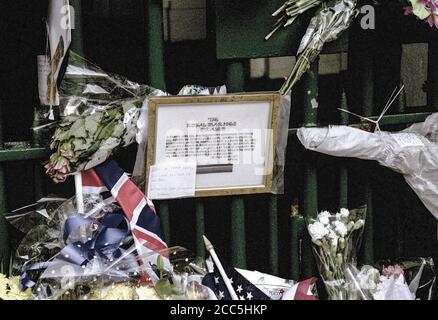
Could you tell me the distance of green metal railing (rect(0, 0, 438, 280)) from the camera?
306cm

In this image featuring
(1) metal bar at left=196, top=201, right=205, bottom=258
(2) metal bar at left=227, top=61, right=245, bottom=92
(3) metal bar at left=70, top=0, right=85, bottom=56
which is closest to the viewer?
(3) metal bar at left=70, top=0, right=85, bottom=56

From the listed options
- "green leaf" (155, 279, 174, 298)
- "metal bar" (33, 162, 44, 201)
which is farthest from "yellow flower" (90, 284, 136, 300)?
"metal bar" (33, 162, 44, 201)

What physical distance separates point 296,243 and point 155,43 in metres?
1.19

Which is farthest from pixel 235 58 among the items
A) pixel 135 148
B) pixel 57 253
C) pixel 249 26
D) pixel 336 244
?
pixel 57 253

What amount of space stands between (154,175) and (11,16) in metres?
1.12

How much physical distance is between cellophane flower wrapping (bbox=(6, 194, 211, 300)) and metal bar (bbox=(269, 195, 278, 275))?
0.40 metres

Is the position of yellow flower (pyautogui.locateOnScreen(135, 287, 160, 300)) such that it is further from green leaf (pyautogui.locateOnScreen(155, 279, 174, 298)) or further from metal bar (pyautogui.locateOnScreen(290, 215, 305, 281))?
metal bar (pyautogui.locateOnScreen(290, 215, 305, 281))

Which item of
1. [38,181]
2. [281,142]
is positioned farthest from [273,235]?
[38,181]

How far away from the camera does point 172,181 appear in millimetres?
3137

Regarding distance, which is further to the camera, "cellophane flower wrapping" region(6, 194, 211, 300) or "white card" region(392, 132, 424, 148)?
"white card" region(392, 132, 424, 148)

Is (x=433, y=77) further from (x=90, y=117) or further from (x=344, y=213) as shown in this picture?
(x=90, y=117)

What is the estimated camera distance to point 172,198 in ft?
10.4
